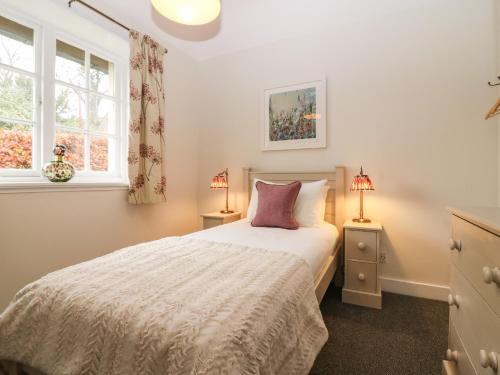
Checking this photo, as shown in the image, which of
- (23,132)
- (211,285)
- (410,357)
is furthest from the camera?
(23,132)

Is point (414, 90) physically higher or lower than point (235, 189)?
higher

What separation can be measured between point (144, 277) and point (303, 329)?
693 millimetres

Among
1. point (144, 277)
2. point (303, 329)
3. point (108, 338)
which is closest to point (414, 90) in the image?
point (303, 329)

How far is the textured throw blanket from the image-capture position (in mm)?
709

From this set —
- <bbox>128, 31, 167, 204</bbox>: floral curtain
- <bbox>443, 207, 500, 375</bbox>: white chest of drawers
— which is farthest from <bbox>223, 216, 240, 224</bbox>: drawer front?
<bbox>443, 207, 500, 375</bbox>: white chest of drawers

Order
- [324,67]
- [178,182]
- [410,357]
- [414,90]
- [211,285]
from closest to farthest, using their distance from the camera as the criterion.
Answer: [211,285] < [410,357] < [414,90] < [324,67] < [178,182]

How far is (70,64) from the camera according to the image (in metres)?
2.17

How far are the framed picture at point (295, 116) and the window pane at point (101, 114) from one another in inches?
61.0

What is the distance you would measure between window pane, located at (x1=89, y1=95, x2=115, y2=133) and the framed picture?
1.55 m

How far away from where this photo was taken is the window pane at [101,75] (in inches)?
91.4

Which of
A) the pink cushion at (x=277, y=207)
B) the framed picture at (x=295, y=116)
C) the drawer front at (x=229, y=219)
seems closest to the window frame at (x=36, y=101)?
the drawer front at (x=229, y=219)

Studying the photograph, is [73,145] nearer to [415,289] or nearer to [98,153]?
[98,153]

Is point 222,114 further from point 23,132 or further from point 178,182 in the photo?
point 23,132

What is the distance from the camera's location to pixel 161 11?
144 centimetres
